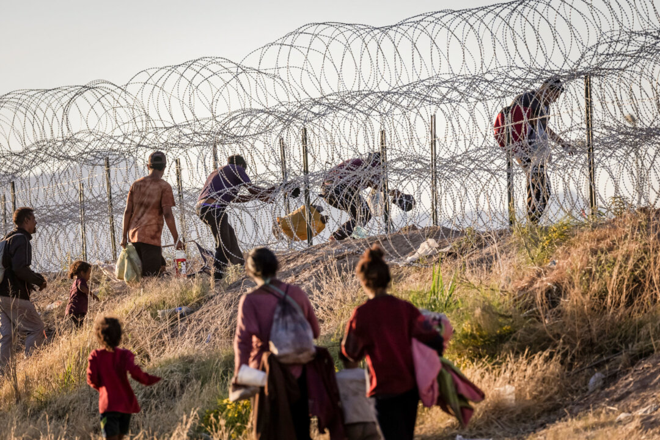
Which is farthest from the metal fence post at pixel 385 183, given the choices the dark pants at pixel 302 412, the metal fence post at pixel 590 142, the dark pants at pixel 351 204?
the dark pants at pixel 302 412

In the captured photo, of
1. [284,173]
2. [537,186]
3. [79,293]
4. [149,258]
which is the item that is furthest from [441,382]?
[284,173]

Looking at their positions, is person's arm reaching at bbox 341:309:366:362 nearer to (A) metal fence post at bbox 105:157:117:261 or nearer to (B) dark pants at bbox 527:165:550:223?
(B) dark pants at bbox 527:165:550:223

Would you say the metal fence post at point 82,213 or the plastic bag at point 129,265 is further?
the metal fence post at point 82,213

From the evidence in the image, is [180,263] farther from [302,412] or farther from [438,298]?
[302,412]

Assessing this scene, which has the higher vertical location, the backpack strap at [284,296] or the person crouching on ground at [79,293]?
the backpack strap at [284,296]

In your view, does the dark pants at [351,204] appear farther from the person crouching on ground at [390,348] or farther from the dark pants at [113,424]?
the person crouching on ground at [390,348]

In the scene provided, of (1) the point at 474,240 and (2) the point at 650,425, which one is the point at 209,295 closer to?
(1) the point at 474,240

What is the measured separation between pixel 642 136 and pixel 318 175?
393cm

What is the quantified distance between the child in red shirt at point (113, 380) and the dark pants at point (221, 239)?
532 cm

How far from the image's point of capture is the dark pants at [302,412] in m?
3.99

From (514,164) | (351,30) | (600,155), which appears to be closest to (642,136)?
(600,155)

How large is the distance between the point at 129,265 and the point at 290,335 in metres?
6.63

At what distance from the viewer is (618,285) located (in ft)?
20.0

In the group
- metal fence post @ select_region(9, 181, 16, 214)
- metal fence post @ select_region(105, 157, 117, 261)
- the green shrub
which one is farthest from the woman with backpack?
metal fence post @ select_region(9, 181, 16, 214)
